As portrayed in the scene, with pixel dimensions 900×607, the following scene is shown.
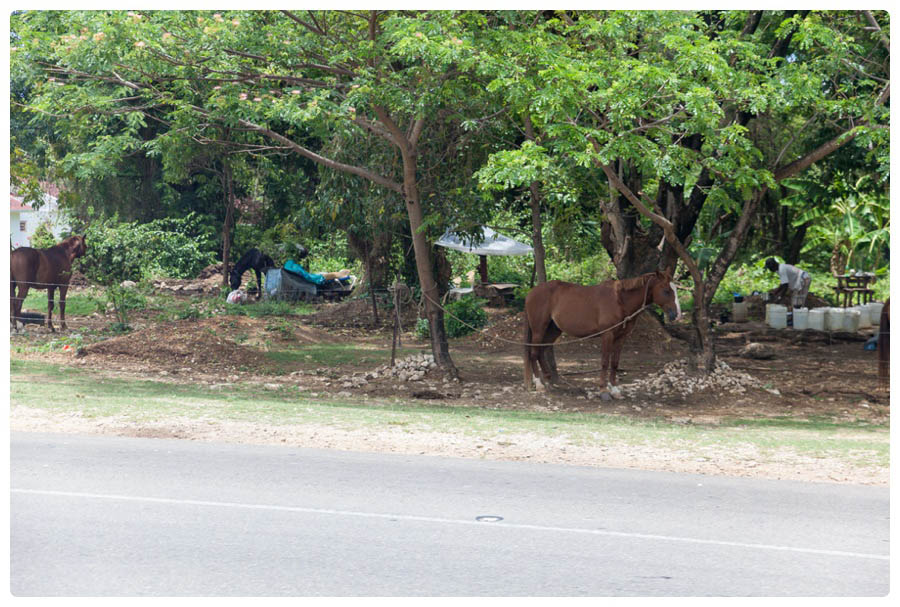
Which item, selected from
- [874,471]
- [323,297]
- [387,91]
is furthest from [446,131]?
[323,297]

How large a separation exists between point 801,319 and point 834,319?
78 cm

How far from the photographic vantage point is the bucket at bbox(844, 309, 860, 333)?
77.9 feet

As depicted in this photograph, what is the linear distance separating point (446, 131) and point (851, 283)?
61.8ft

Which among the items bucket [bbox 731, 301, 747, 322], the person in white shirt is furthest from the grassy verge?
bucket [bbox 731, 301, 747, 322]

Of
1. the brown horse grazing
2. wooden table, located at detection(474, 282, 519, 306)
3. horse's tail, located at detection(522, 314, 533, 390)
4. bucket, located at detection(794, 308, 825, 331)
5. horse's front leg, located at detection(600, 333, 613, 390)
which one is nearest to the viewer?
horse's front leg, located at detection(600, 333, 613, 390)

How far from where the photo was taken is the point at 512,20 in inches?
544

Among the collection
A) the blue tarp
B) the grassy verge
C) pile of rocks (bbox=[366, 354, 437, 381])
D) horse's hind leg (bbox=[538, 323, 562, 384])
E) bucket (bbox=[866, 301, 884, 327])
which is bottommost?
the grassy verge

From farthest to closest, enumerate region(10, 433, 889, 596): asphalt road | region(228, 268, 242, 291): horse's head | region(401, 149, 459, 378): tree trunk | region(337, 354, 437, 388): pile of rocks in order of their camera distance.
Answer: region(228, 268, 242, 291): horse's head
region(337, 354, 437, 388): pile of rocks
region(401, 149, 459, 378): tree trunk
region(10, 433, 889, 596): asphalt road

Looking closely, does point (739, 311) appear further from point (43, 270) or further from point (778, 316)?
point (43, 270)

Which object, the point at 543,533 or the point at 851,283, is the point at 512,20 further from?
the point at 851,283

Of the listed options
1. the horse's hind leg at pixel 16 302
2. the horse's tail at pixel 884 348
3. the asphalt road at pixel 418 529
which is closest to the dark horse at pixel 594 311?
the horse's tail at pixel 884 348

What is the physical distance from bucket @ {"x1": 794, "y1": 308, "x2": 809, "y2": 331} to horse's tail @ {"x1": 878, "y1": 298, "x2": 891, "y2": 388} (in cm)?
770

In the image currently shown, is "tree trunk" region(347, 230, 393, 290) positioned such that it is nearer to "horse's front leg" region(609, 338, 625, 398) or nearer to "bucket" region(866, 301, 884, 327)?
"horse's front leg" region(609, 338, 625, 398)

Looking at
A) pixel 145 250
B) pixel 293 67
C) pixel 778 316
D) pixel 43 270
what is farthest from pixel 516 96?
pixel 145 250
